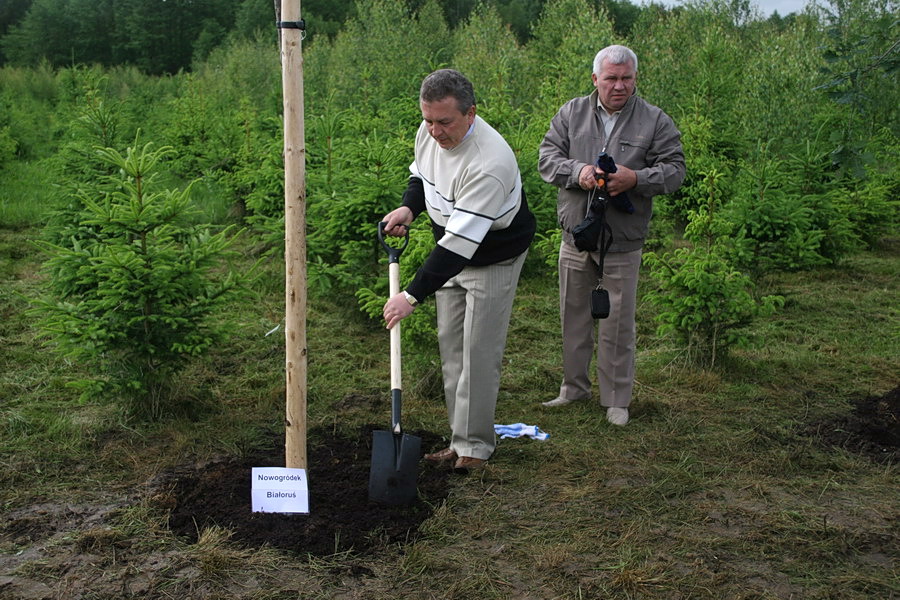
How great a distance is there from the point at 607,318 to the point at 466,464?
4.03 feet

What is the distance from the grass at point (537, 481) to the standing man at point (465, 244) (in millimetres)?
378

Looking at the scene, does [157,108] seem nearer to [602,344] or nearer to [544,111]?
[544,111]

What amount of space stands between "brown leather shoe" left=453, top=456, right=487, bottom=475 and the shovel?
0.42 metres

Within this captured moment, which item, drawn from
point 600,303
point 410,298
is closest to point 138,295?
point 410,298

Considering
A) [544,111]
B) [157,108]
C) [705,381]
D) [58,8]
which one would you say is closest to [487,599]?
[705,381]

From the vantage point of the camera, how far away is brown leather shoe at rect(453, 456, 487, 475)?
3951 millimetres

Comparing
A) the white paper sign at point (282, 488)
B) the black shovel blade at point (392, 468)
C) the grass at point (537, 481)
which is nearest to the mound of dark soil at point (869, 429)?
the grass at point (537, 481)

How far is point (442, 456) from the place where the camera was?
4.05 metres

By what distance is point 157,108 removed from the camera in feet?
→ 57.9

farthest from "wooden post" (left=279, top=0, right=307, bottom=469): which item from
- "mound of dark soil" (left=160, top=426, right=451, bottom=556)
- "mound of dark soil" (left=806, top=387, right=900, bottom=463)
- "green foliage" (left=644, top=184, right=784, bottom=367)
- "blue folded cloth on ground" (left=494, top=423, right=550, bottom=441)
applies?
"mound of dark soil" (left=806, top=387, right=900, bottom=463)

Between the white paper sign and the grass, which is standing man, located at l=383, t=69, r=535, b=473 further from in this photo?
the white paper sign

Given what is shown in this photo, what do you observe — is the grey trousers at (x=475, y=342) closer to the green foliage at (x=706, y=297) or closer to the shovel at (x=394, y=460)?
the shovel at (x=394, y=460)

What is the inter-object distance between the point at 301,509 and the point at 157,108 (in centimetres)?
1611

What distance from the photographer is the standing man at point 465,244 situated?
338 cm
